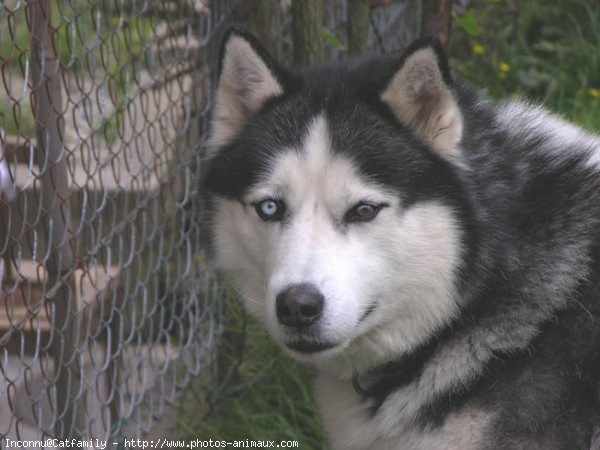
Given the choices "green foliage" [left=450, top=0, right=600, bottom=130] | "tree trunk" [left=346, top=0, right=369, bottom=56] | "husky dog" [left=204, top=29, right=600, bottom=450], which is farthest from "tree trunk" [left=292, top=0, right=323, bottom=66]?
"green foliage" [left=450, top=0, right=600, bottom=130]

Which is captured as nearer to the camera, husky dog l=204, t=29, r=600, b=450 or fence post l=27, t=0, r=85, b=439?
husky dog l=204, t=29, r=600, b=450

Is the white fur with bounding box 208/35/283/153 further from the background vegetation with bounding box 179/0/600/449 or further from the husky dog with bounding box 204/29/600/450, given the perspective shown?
the background vegetation with bounding box 179/0/600/449

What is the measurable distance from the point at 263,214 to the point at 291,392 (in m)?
1.93

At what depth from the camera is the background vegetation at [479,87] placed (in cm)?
458

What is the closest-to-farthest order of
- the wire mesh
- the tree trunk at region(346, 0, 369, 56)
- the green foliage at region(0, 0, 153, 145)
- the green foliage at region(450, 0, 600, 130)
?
the wire mesh → the green foliage at region(0, 0, 153, 145) → the tree trunk at region(346, 0, 369, 56) → the green foliage at region(450, 0, 600, 130)

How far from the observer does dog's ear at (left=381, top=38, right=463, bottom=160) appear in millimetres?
2893

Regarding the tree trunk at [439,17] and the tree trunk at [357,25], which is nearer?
the tree trunk at [439,17]

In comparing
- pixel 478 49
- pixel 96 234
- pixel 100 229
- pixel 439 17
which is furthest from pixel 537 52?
pixel 100 229

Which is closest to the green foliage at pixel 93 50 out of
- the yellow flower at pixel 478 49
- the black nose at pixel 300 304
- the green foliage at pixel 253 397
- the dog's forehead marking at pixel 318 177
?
the dog's forehead marking at pixel 318 177

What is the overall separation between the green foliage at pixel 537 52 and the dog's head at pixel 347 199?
3895 mm

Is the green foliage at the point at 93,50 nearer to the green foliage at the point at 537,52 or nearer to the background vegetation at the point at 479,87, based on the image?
the background vegetation at the point at 479,87

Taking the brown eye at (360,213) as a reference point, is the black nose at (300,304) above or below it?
below

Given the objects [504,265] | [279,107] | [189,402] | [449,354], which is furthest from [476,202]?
→ [189,402]

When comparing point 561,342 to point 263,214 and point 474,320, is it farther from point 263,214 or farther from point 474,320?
point 263,214
